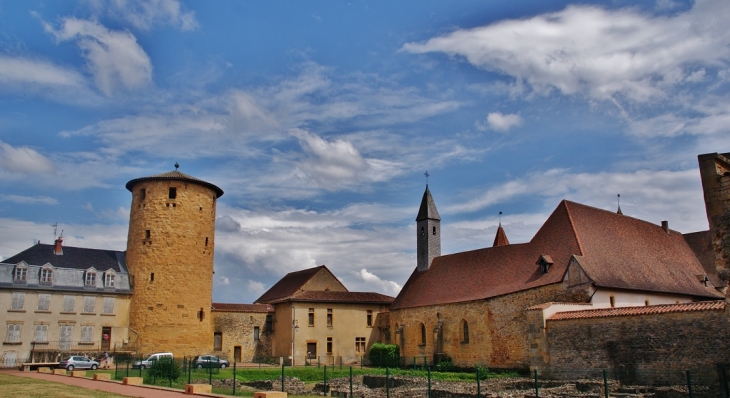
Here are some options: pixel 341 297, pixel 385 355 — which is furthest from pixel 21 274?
pixel 385 355

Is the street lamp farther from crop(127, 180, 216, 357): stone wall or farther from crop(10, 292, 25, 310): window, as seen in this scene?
crop(10, 292, 25, 310): window

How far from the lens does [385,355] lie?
41312 mm

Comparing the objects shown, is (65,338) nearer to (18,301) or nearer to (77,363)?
(18,301)

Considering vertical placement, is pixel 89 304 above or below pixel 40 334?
above

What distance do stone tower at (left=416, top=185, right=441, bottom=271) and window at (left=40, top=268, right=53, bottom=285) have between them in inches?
972

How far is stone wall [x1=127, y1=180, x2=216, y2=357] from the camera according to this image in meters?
39.6

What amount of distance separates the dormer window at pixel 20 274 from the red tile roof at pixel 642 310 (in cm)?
3059

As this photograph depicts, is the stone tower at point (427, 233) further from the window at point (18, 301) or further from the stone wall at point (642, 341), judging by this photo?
the window at point (18, 301)

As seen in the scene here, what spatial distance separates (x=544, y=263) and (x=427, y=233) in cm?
1485

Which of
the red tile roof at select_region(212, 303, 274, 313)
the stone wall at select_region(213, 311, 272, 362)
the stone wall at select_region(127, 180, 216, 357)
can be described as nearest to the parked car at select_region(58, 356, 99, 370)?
the stone wall at select_region(127, 180, 216, 357)

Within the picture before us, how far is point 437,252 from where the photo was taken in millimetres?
45469

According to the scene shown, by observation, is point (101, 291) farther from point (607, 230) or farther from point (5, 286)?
Answer: point (607, 230)

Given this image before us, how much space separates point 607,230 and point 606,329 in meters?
10.9

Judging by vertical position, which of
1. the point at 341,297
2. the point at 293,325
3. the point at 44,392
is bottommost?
the point at 44,392
